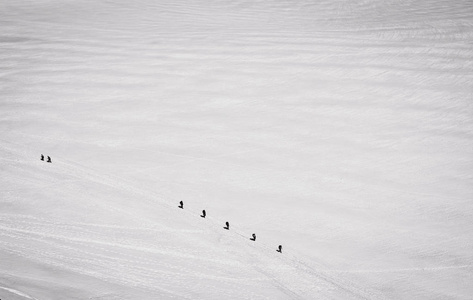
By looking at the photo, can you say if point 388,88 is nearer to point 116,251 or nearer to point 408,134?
point 408,134

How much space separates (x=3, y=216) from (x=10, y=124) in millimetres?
2804

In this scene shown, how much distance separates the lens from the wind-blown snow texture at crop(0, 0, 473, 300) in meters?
5.88

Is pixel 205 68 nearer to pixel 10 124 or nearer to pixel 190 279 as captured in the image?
pixel 10 124

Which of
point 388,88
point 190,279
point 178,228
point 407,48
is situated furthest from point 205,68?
point 190,279

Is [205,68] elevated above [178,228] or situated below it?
above

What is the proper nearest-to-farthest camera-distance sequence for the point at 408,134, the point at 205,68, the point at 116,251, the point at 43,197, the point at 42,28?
1. the point at 116,251
2. the point at 43,197
3. the point at 408,134
4. the point at 205,68
5. the point at 42,28

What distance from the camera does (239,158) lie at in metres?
8.07

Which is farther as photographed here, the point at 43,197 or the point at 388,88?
the point at 388,88

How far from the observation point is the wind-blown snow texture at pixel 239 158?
231 inches

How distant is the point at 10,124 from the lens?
9016 mm

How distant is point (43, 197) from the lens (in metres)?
7.14

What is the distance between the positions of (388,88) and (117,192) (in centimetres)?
541

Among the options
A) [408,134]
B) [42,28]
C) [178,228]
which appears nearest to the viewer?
[178,228]

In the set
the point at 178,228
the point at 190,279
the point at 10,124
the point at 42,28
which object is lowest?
the point at 190,279
